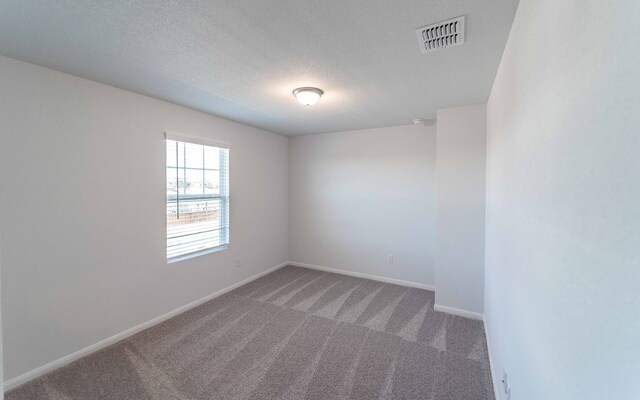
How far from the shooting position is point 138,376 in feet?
6.95

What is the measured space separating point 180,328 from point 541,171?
3295 mm

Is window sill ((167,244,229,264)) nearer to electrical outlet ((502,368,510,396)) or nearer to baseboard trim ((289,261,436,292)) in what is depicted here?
baseboard trim ((289,261,436,292))

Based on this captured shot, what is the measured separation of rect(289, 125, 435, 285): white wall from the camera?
13.0 feet

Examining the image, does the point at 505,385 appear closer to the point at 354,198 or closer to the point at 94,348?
the point at 354,198

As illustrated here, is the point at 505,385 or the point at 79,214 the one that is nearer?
the point at 505,385

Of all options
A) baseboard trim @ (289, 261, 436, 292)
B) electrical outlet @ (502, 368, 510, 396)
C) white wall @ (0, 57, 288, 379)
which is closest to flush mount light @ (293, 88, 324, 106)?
white wall @ (0, 57, 288, 379)

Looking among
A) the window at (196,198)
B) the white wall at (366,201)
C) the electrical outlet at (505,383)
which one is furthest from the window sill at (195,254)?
the electrical outlet at (505,383)

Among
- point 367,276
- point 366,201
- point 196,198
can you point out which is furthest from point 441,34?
point 367,276

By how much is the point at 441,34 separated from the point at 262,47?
115 centimetres

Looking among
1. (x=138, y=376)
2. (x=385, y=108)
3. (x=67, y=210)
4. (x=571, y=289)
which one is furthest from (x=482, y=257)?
(x=67, y=210)

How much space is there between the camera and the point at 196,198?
11.2 ft

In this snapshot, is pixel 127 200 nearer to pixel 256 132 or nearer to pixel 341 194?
pixel 256 132

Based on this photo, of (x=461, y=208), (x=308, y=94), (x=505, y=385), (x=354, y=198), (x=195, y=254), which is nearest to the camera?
(x=505, y=385)

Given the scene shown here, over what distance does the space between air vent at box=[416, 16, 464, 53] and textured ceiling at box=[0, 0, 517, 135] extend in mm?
52
